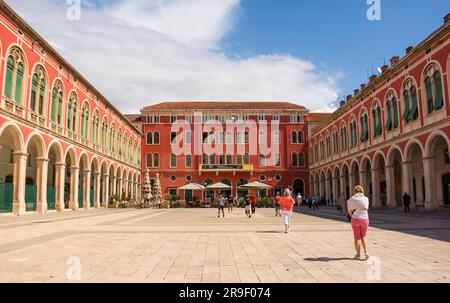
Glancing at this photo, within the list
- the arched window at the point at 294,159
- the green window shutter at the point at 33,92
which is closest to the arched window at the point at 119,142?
the green window shutter at the point at 33,92

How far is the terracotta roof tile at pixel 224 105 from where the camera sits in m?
58.8

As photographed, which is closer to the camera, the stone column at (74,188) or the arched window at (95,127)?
the stone column at (74,188)

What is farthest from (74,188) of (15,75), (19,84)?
(15,75)

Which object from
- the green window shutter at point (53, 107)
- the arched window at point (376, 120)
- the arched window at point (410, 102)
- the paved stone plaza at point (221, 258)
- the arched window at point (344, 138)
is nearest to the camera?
the paved stone plaza at point (221, 258)

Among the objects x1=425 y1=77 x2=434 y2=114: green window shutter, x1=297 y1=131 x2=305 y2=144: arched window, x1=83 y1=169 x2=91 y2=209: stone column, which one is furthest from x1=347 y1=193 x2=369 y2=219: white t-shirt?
x1=297 y1=131 x2=305 y2=144: arched window

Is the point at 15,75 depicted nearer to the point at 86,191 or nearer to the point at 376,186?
the point at 86,191

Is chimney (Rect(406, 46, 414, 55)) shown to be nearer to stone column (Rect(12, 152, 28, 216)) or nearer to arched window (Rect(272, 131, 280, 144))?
stone column (Rect(12, 152, 28, 216))

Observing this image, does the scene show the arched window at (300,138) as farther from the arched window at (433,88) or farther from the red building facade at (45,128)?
the arched window at (433,88)

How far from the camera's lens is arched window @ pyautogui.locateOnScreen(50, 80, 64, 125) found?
90.8ft

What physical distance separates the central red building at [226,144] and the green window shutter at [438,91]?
1332 inches

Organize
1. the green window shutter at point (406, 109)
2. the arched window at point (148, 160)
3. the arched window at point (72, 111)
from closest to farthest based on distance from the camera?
the green window shutter at point (406, 109) → the arched window at point (72, 111) → the arched window at point (148, 160)

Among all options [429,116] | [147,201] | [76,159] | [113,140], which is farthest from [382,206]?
[113,140]
